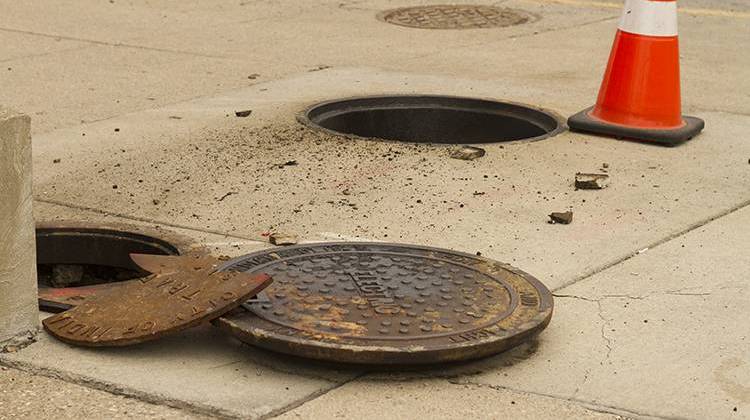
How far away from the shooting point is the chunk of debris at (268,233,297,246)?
436 cm

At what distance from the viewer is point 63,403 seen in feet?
10.3

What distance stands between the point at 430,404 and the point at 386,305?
48 centimetres

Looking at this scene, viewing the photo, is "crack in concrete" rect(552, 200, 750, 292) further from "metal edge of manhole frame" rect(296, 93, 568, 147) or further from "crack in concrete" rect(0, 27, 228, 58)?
"crack in concrete" rect(0, 27, 228, 58)

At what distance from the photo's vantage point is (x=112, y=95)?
6.59 metres

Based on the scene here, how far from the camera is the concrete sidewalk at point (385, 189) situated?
327 centimetres

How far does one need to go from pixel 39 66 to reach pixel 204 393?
4.50m

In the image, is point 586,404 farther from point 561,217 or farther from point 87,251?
point 87,251

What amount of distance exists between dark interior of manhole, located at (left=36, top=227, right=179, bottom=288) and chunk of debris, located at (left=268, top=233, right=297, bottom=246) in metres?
0.36

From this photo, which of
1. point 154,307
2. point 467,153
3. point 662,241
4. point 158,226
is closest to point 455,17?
point 467,153

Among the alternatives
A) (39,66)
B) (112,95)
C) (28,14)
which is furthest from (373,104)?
(28,14)

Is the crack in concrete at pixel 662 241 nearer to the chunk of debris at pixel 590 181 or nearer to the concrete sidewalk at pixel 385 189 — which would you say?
the concrete sidewalk at pixel 385 189

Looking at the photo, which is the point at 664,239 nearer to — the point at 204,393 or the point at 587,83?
the point at 204,393

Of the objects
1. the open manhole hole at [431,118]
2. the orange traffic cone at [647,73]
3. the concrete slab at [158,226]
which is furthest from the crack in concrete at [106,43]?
the concrete slab at [158,226]

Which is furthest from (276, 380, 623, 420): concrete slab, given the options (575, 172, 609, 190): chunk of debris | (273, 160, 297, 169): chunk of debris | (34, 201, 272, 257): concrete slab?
(273, 160, 297, 169): chunk of debris
